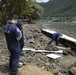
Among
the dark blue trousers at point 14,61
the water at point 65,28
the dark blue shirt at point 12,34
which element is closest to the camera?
the dark blue shirt at point 12,34

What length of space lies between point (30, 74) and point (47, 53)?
5354 millimetres

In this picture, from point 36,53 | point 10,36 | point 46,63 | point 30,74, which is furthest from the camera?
point 36,53

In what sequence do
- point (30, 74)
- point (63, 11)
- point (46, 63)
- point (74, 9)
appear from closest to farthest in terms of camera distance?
1. point (30, 74)
2. point (46, 63)
3. point (74, 9)
4. point (63, 11)

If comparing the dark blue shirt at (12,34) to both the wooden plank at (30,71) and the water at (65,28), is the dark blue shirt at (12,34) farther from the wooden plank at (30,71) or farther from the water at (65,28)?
the water at (65,28)

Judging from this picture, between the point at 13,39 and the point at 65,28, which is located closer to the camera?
the point at 13,39

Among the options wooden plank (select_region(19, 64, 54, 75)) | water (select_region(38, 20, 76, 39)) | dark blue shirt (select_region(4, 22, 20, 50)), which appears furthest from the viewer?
water (select_region(38, 20, 76, 39))

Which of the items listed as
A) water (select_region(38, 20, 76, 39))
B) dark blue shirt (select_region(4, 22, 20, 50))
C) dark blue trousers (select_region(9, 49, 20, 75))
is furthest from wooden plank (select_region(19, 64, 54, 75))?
water (select_region(38, 20, 76, 39))

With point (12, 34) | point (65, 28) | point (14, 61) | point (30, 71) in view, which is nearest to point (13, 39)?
point (12, 34)

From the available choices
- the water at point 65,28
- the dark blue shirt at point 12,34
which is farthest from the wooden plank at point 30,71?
the water at point 65,28

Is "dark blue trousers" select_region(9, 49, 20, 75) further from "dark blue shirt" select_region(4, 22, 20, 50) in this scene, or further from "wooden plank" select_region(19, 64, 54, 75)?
"wooden plank" select_region(19, 64, 54, 75)

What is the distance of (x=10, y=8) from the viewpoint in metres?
23.8

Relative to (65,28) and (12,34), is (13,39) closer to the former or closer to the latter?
(12,34)

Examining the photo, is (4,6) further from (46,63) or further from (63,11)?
(63,11)

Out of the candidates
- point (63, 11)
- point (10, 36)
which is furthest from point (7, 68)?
point (63, 11)
